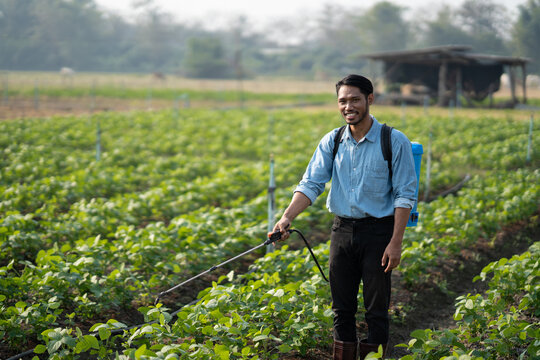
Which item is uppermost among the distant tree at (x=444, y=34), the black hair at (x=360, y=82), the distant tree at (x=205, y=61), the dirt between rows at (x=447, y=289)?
the distant tree at (x=444, y=34)

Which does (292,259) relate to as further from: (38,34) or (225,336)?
(38,34)

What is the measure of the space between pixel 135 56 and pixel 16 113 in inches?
2018

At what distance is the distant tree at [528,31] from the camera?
4628 centimetres

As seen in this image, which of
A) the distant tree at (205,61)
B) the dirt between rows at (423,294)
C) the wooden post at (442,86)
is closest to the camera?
the dirt between rows at (423,294)

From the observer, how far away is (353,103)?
11.0 feet

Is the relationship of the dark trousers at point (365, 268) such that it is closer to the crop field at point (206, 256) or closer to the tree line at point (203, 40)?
the crop field at point (206, 256)

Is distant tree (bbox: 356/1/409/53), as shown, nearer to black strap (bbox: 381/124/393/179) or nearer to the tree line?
the tree line

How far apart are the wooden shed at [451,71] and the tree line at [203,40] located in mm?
14952

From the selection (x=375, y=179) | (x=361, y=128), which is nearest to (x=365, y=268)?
(x=375, y=179)

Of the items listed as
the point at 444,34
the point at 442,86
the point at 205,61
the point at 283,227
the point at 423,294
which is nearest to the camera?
the point at 283,227

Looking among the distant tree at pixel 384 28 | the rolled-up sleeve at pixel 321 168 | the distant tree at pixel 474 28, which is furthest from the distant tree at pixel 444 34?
the rolled-up sleeve at pixel 321 168

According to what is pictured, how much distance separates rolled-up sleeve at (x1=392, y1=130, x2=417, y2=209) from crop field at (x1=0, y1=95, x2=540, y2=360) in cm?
87

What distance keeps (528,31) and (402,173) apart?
4977 centimetres

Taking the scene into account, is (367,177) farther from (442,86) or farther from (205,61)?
(205,61)
